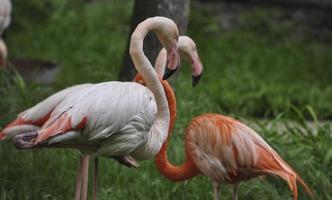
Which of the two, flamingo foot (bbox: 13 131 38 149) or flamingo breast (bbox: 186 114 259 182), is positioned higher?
flamingo foot (bbox: 13 131 38 149)

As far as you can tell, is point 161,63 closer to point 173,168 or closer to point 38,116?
point 173,168

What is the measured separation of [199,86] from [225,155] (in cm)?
315

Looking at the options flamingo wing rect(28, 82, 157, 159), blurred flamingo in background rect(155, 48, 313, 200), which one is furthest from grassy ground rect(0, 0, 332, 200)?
flamingo wing rect(28, 82, 157, 159)

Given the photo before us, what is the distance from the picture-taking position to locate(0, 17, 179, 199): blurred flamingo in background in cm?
397

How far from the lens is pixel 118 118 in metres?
4.02

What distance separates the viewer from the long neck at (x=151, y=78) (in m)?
4.28

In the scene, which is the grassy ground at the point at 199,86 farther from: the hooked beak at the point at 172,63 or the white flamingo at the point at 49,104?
the hooked beak at the point at 172,63

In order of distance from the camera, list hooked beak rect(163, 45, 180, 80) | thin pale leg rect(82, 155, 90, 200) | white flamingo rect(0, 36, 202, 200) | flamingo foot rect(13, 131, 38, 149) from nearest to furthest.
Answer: flamingo foot rect(13, 131, 38, 149) → hooked beak rect(163, 45, 180, 80) → thin pale leg rect(82, 155, 90, 200) → white flamingo rect(0, 36, 202, 200)

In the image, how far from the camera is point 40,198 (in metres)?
5.11

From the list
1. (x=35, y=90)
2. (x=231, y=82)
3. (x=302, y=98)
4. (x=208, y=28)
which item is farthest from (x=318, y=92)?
(x=35, y=90)

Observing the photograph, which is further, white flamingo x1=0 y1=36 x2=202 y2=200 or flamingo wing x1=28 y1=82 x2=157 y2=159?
white flamingo x1=0 y1=36 x2=202 y2=200

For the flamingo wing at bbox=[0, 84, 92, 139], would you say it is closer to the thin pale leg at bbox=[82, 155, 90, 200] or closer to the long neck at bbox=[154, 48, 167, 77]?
the thin pale leg at bbox=[82, 155, 90, 200]

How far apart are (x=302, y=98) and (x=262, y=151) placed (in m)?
4.49

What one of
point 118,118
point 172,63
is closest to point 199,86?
point 172,63
